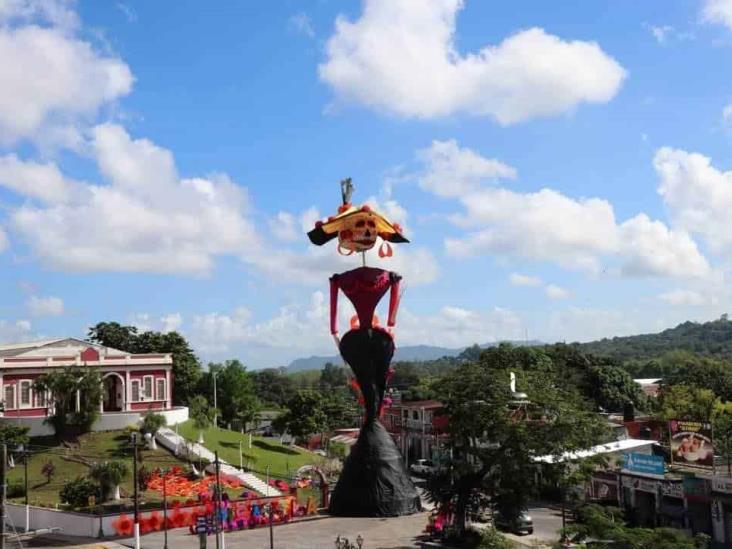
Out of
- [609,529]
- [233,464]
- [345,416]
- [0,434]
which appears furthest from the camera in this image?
[345,416]

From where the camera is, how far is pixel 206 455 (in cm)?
5309

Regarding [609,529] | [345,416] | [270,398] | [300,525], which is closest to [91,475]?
[300,525]

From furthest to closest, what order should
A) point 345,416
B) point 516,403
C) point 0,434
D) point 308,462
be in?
1. point 345,416
2. point 308,462
3. point 0,434
4. point 516,403

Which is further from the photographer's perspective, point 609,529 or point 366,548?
point 366,548

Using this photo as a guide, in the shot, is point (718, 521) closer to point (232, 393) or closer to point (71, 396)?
point (71, 396)

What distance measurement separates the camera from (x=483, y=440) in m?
32.0

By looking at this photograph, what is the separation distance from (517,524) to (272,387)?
122725 millimetres

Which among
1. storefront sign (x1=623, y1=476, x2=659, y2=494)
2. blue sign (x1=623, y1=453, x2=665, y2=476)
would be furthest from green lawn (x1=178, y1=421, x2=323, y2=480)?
blue sign (x1=623, y1=453, x2=665, y2=476)

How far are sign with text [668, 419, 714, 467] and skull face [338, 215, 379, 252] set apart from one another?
16646 millimetres

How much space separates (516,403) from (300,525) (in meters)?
14.3

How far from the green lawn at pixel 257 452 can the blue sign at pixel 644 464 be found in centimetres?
2272

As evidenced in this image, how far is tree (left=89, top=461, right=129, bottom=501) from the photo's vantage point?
3941 cm

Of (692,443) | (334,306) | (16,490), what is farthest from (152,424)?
(692,443)

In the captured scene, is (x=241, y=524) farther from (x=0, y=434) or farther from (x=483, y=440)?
(x=0, y=434)
